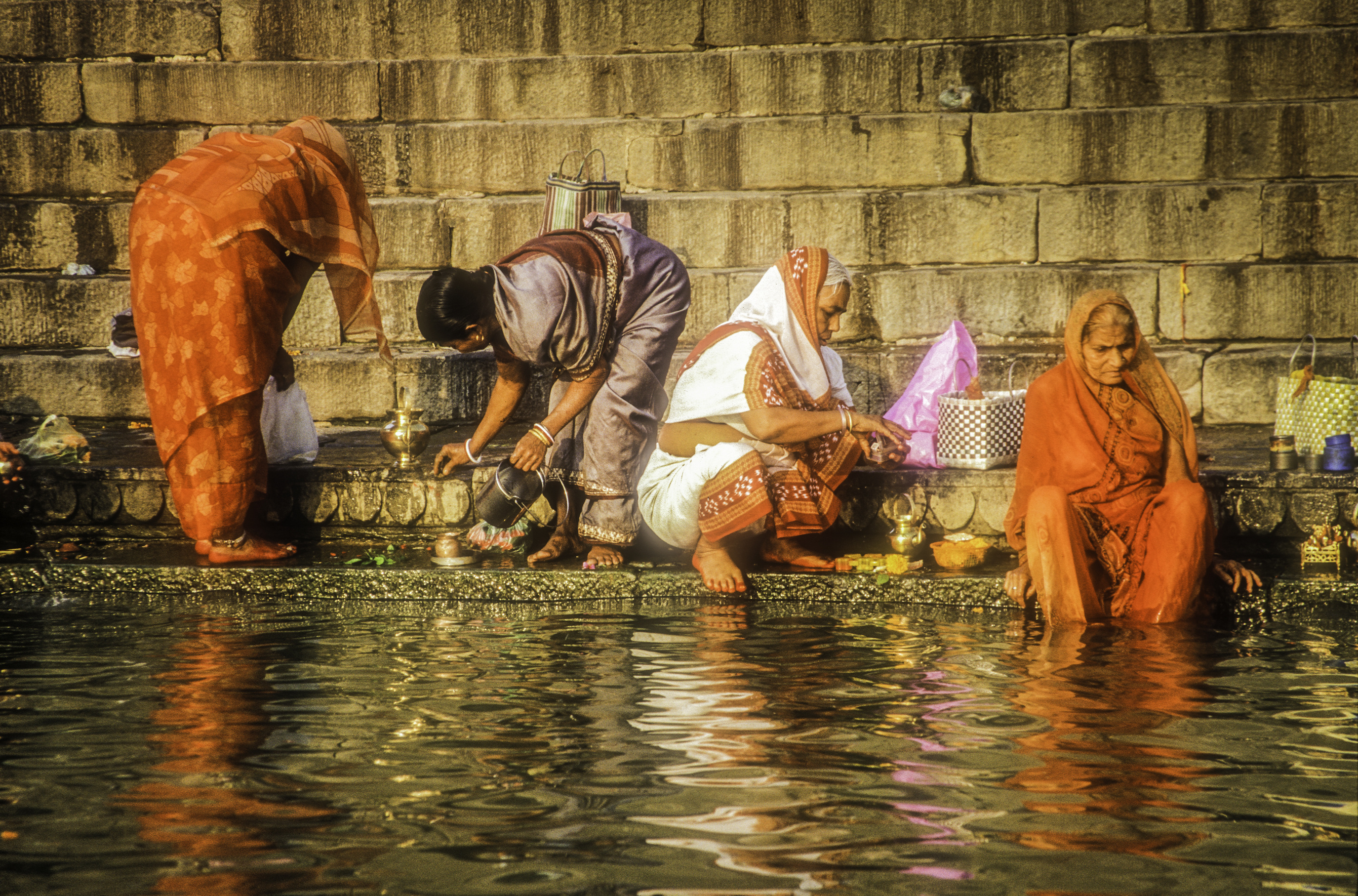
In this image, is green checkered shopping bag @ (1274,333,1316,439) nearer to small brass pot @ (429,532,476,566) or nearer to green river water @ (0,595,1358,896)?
green river water @ (0,595,1358,896)

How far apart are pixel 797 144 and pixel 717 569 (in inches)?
131

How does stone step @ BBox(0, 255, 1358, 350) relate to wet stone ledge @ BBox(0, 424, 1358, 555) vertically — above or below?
above

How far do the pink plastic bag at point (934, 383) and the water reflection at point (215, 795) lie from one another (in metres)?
3.15

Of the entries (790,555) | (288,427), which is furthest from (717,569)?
(288,427)

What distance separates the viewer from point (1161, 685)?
13.3 ft

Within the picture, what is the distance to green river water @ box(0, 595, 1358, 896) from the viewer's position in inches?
114

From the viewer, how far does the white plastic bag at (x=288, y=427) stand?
19.6 ft

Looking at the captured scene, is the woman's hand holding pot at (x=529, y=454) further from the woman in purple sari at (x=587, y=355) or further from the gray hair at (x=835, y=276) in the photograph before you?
the gray hair at (x=835, y=276)

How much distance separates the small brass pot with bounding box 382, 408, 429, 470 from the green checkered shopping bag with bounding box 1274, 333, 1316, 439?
151 inches

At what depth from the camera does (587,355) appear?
5.36 meters

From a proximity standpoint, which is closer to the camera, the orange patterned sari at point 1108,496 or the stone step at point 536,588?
the orange patterned sari at point 1108,496

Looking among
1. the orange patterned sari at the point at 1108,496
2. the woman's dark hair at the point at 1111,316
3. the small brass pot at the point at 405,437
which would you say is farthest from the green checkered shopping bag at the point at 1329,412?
the small brass pot at the point at 405,437

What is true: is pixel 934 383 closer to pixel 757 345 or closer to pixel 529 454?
pixel 757 345

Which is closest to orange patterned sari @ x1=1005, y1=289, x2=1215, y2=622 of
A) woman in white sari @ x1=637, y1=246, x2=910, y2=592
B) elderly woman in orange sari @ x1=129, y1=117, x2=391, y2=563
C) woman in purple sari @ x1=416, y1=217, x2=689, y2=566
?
woman in white sari @ x1=637, y1=246, x2=910, y2=592
